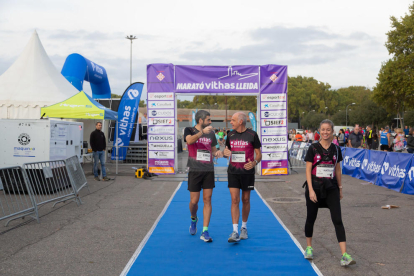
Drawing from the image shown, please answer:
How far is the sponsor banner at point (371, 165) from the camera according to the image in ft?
42.4

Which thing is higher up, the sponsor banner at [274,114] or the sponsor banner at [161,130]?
the sponsor banner at [274,114]

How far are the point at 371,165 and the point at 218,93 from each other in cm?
594

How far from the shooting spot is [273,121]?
15500mm

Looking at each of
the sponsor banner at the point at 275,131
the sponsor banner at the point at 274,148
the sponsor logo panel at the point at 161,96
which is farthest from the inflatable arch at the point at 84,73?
the sponsor banner at the point at 274,148

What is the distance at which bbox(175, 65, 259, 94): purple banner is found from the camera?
15539 mm

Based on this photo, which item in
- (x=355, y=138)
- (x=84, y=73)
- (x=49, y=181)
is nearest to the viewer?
(x=49, y=181)

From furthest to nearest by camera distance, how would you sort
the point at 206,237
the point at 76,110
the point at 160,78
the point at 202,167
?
the point at 160,78, the point at 76,110, the point at 202,167, the point at 206,237

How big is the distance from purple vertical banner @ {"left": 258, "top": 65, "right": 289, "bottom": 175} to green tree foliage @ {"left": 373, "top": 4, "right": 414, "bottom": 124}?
23822mm

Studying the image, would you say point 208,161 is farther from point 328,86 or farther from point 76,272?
point 328,86

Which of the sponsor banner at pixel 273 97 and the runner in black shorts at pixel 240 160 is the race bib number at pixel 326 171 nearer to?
the runner in black shorts at pixel 240 160

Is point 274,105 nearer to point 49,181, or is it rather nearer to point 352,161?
point 352,161

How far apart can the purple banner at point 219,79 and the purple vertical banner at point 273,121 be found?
0.43 meters

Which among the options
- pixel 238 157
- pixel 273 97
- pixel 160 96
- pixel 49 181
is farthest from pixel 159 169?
pixel 238 157

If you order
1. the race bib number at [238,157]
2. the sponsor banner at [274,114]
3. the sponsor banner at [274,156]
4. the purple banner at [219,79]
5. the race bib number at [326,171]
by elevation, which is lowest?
the sponsor banner at [274,156]
